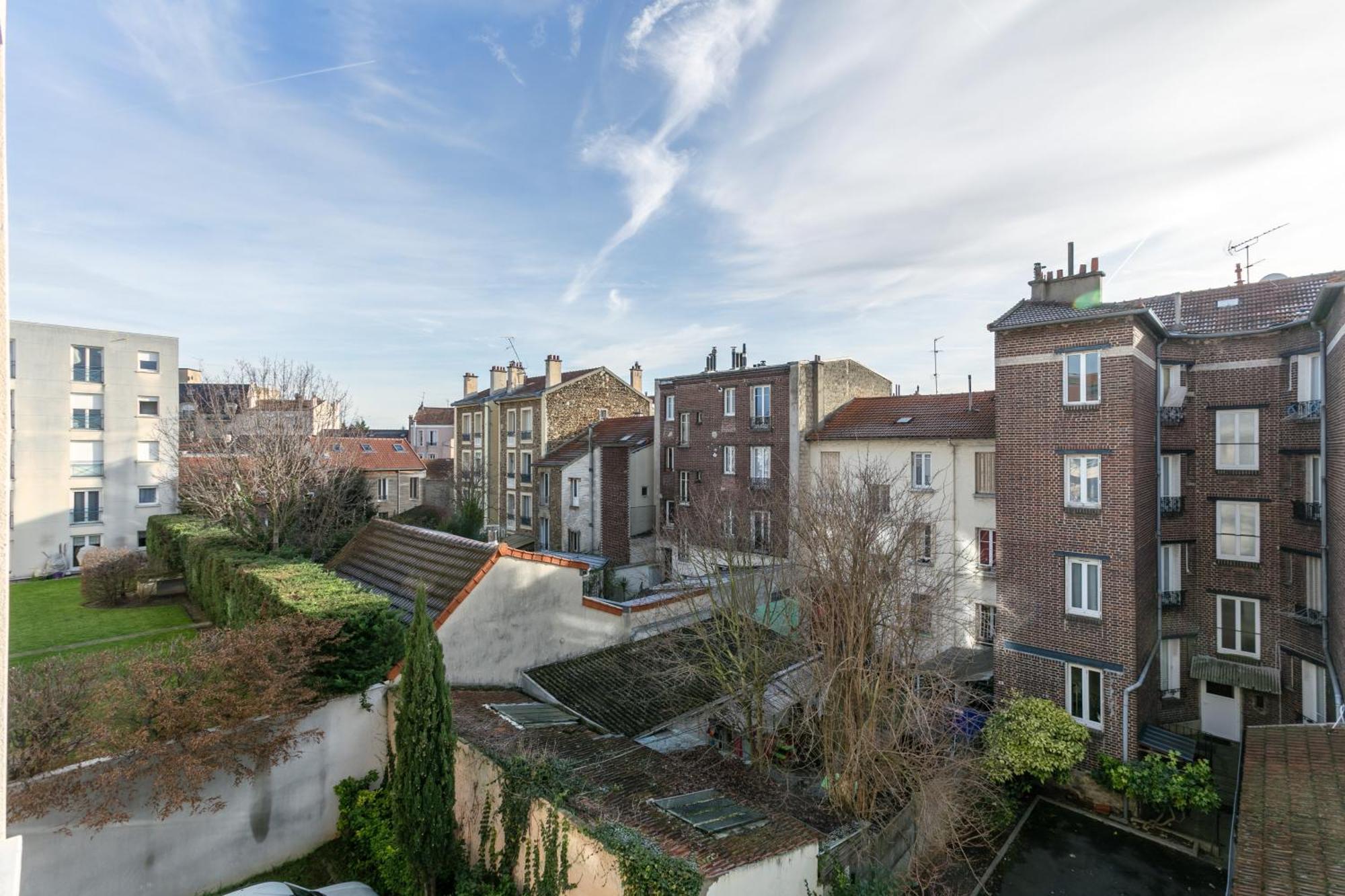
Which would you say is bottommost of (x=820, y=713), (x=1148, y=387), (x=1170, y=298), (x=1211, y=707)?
(x=1211, y=707)

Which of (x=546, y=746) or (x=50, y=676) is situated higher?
(x=50, y=676)

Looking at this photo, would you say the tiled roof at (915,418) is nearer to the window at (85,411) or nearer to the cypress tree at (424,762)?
the cypress tree at (424,762)

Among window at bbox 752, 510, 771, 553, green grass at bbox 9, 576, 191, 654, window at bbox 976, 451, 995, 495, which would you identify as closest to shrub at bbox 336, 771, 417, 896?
green grass at bbox 9, 576, 191, 654

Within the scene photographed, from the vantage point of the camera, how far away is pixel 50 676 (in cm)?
888

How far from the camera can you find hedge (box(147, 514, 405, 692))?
37.8ft

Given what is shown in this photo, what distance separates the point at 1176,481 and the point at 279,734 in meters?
23.0

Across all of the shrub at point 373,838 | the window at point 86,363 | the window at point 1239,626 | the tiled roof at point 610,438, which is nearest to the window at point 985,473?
the window at point 1239,626

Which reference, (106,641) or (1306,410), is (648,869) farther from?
(1306,410)

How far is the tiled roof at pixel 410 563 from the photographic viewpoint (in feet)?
46.5

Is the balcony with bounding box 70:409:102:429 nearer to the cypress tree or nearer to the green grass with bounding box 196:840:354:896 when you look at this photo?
the green grass with bounding box 196:840:354:896

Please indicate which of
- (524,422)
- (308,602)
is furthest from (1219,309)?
(524,422)

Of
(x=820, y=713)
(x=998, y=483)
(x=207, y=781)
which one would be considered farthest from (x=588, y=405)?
(x=207, y=781)

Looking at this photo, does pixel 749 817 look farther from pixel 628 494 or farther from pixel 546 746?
pixel 628 494

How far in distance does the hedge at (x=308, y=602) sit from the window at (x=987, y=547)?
59.6ft
